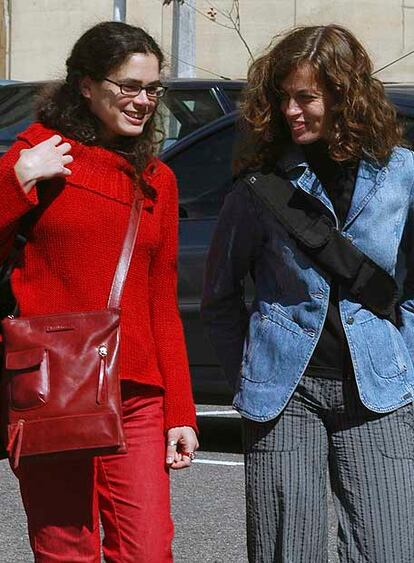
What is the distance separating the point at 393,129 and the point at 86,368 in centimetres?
102

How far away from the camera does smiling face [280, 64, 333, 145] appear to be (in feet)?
12.5

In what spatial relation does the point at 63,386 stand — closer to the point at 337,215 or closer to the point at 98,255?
the point at 98,255

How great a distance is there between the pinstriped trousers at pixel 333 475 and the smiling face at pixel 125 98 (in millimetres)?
793

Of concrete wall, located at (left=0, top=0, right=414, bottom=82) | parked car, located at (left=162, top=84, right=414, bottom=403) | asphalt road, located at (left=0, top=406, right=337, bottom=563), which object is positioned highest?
parked car, located at (left=162, top=84, right=414, bottom=403)

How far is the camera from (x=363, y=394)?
373 centimetres

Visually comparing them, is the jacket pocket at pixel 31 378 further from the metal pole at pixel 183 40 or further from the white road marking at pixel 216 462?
the metal pole at pixel 183 40

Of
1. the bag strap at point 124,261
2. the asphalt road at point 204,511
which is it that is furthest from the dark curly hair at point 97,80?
the asphalt road at point 204,511

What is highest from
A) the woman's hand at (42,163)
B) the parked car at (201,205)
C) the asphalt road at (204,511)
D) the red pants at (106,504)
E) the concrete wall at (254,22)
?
the woman's hand at (42,163)

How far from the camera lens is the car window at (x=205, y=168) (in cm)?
743

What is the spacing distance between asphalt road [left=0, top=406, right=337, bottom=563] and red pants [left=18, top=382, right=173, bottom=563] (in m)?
2.08

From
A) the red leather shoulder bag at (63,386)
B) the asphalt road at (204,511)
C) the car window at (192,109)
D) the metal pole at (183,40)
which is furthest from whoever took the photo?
the metal pole at (183,40)

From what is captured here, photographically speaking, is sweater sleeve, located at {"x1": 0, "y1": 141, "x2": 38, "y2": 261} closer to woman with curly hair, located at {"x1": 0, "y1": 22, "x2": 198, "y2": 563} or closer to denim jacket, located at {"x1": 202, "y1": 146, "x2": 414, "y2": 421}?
woman with curly hair, located at {"x1": 0, "y1": 22, "x2": 198, "y2": 563}

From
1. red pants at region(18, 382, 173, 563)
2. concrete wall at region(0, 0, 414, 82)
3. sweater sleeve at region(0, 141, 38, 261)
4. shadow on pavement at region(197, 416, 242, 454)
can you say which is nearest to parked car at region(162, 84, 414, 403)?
shadow on pavement at region(197, 416, 242, 454)

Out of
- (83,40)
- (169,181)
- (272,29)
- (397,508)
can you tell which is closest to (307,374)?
(397,508)
